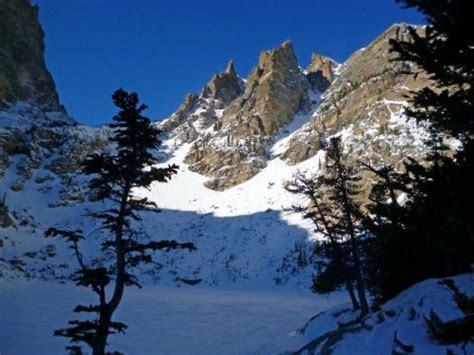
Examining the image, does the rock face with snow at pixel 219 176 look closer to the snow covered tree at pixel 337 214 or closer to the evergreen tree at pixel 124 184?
the snow covered tree at pixel 337 214

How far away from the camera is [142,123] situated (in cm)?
1290

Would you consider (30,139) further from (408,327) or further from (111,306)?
(408,327)

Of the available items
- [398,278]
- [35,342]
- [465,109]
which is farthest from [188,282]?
[465,109]

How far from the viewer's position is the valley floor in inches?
1091

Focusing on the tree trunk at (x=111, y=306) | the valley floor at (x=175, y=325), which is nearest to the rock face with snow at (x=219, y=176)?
the valley floor at (x=175, y=325)

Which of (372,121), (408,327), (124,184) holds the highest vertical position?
(372,121)

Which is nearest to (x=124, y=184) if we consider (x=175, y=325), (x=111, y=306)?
(x=111, y=306)

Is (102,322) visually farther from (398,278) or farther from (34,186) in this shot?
(34,186)

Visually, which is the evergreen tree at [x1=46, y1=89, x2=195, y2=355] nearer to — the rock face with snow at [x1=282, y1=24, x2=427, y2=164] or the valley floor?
the valley floor

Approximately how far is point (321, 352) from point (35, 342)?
66.8 ft

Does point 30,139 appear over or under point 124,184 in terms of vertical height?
over

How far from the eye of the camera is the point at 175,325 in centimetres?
3897

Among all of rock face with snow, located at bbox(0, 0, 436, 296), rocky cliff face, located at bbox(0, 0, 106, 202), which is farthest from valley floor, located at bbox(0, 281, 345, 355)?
rocky cliff face, located at bbox(0, 0, 106, 202)

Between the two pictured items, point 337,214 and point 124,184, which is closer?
point 124,184
